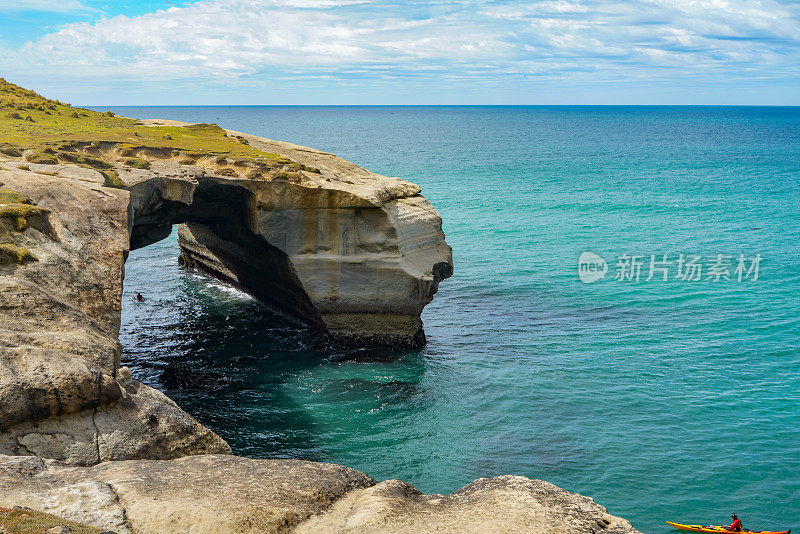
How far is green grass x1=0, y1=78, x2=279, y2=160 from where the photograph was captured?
114 feet

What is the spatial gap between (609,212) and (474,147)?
87681mm

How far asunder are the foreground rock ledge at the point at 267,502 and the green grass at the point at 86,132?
23433 millimetres

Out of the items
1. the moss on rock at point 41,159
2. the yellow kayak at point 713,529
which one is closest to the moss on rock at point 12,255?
the moss on rock at point 41,159

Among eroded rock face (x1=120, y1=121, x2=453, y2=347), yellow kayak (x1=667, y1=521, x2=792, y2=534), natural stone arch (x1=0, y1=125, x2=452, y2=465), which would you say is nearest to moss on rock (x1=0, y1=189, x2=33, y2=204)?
natural stone arch (x1=0, y1=125, x2=452, y2=465)

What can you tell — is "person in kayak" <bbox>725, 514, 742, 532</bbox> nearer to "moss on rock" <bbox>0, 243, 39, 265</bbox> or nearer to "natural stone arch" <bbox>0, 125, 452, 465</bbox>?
"natural stone arch" <bbox>0, 125, 452, 465</bbox>

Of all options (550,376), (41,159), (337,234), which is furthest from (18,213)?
(550,376)

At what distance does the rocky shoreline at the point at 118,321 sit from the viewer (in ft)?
38.4

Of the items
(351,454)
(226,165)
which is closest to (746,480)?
(351,454)

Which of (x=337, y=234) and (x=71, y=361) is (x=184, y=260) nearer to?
(x=337, y=234)

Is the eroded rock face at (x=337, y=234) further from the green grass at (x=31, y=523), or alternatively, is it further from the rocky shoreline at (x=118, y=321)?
the green grass at (x=31, y=523)

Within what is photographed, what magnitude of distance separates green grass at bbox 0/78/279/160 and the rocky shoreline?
1.11 metres

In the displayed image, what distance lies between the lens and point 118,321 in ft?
64.3

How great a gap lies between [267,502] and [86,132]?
3129 cm

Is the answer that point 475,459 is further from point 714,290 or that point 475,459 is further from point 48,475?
point 714,290
